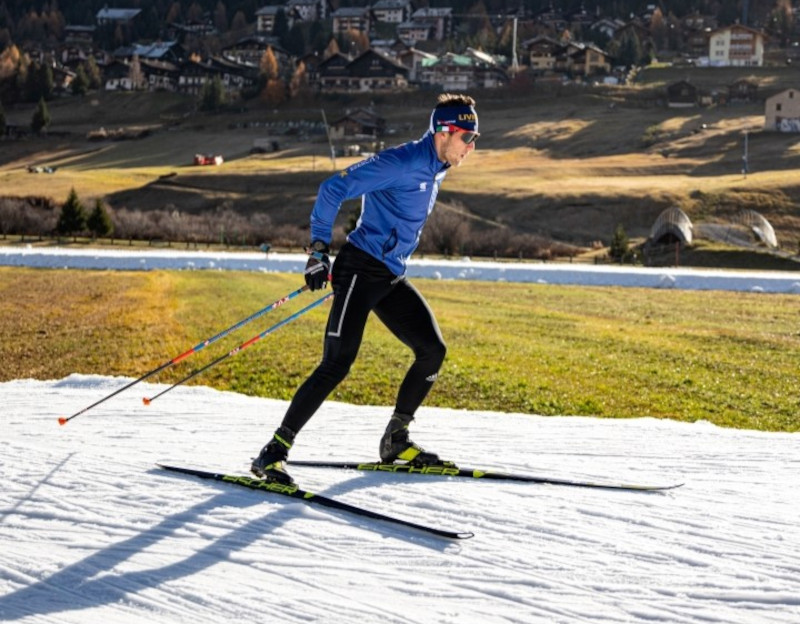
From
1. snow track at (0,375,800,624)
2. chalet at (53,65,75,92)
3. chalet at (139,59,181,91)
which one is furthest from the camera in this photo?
chalet at (53,65,75,92)

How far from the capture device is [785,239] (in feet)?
220

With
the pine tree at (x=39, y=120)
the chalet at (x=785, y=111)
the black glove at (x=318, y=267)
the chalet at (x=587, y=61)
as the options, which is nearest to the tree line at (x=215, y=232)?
the black glove at (x=318, y=267)

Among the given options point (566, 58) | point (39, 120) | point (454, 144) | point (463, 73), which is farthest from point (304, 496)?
point (566, 58)

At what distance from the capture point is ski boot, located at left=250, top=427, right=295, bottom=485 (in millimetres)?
7418

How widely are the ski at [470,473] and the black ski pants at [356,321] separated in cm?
59

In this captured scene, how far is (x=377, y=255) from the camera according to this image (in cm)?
772

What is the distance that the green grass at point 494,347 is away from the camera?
47.7 feet

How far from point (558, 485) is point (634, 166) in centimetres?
9436

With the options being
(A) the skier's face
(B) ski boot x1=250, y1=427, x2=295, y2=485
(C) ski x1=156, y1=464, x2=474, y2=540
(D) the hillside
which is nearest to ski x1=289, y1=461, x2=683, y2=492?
(B) ski boot x1=250, y1=427, x2=295, y2=485

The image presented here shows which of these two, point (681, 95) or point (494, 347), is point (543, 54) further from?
point (494, 347)

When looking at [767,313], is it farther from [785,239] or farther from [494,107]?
[494,107]

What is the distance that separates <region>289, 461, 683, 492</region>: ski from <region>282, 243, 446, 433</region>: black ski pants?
59 centimetres

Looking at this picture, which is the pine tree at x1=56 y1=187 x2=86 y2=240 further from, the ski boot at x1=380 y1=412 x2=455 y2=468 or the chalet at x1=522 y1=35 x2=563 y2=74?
the chalet at x1=522 y1=35 x2=563 y2=74

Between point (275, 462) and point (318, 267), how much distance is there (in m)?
1.50
